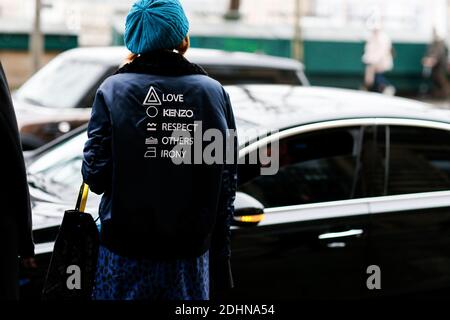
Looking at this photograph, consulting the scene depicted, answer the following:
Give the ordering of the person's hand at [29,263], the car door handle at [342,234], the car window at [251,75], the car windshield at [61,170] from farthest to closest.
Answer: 1. the car window at [251,75]
2. the car windshield at [61,170]
3. the car door handle at [342,234]
4. the person's hand at [29,263]

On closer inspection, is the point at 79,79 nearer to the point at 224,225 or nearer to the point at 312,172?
the point at 312,172

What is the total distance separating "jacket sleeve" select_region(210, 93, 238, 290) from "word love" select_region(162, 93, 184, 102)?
9.2 inches

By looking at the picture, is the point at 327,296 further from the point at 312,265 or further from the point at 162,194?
the point at 162,194

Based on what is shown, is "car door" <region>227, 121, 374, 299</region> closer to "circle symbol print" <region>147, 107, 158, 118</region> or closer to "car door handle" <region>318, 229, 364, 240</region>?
"car door handle" <region>318, 229, 364, 240</region>

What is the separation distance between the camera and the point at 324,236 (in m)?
3.95

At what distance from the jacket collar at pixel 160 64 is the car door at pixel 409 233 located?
1.60 metres

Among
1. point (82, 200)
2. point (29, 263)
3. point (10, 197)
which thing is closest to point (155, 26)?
point (82, 200)

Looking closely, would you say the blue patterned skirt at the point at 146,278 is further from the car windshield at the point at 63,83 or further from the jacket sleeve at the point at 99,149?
the car windshield at the point at 63,83

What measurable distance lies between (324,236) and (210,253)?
1072 mm

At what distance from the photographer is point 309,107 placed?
4.30 m

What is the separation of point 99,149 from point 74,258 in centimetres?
41

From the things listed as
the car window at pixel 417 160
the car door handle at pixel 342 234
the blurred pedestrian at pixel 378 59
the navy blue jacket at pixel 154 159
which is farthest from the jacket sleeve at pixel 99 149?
the blurred pedestrian at pixel 378 59

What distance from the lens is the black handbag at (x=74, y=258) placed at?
2873 millimetres
